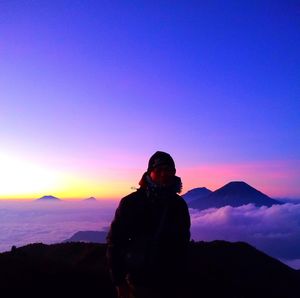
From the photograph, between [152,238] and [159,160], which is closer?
[152,238]

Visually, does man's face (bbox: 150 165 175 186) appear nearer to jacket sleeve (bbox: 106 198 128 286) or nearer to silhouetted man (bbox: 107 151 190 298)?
silhouetted man (bbox: 107 151 190 298)

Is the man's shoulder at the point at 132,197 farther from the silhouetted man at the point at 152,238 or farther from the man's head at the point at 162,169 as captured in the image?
the man's head at the point at 162,169

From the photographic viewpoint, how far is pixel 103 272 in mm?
12078

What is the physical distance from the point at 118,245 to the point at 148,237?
17.0 inches

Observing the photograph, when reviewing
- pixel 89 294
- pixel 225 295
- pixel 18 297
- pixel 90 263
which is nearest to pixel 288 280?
pixel 90 263

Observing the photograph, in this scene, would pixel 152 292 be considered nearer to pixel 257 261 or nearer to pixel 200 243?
pixel 200 243

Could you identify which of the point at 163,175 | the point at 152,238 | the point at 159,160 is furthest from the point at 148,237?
the point at 159,160

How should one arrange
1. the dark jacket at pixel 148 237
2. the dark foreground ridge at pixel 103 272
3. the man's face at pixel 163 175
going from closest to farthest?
the dark jacket at pixel 148 237 < the man's face at pixel 163 175 < the dark foreground ridge at pixel 103 272

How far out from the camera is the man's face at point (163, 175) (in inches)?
199

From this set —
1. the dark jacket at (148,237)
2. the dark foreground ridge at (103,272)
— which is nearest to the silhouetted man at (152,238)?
the dark jacket at (148,237)

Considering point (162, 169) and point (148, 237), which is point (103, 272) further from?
point (162, 169)

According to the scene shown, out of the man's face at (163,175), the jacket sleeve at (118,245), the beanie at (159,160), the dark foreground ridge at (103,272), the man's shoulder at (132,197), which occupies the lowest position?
the dark foreground ridge at (103,272)

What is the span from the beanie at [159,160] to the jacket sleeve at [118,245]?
1.98 feet

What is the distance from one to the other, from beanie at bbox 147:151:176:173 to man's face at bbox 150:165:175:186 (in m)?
0.05
